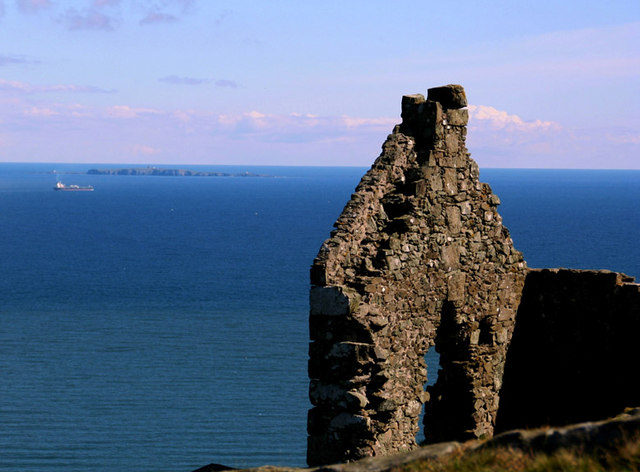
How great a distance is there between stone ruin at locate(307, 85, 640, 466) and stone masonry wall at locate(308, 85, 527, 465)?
0.02 meters

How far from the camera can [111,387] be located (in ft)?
Result: 235

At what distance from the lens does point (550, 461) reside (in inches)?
289

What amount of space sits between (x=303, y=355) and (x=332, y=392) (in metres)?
65.9

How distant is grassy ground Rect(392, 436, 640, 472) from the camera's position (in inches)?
284

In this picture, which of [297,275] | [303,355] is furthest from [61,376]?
[297,275]

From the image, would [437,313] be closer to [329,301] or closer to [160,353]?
[329,301]

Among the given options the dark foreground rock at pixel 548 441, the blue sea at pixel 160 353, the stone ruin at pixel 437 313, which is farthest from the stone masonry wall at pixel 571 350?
the blue sea at pixel 160 353

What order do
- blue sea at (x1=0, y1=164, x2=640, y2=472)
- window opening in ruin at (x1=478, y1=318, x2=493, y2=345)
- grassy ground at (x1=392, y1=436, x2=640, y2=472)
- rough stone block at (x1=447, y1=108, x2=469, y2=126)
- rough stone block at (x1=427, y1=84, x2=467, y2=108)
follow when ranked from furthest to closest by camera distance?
blue sea at (x1=0, y1=164, x2=640, y2=472), window opening in ruin at (x1=478, y1=318, x2=493, y2=345), rough stone block at (x1=427, y1=84, x2=467, y2=108), rough stone block at (x1=447, y1=108, x2=469, y2=126), grassy ground at (x1=392, y1=436, x2=640, y2=472)

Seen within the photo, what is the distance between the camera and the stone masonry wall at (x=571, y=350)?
49.0 ft

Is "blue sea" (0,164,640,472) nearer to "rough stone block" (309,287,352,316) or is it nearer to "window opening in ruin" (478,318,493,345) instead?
"window opening in ruin" (478,318,493,345)

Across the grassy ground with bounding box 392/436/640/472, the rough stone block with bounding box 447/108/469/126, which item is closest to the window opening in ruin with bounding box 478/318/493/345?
the rough stone block with bounding box 447/108/469/126

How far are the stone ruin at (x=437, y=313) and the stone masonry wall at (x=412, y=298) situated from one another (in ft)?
0.07

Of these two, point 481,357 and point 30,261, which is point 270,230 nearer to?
point 30,261

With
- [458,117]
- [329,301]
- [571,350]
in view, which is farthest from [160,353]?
[329,301]
